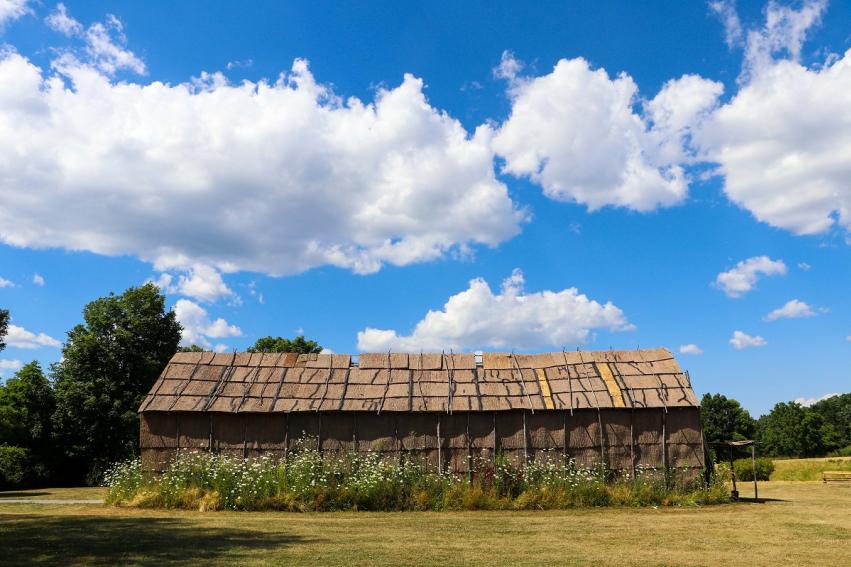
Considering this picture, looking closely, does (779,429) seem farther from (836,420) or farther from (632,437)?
(632,437)

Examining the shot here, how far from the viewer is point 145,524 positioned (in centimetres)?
1455

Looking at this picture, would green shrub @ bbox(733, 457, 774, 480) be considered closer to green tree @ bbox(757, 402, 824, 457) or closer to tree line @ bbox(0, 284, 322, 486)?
tree line @ bbox(0, 284, 322, 486)

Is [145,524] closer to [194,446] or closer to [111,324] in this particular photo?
[194,446]

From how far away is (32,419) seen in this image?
35.0 m

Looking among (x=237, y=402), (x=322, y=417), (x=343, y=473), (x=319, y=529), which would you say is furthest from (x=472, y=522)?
(x=237, y=402)

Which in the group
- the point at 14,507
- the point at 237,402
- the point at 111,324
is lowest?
the point at 14,507

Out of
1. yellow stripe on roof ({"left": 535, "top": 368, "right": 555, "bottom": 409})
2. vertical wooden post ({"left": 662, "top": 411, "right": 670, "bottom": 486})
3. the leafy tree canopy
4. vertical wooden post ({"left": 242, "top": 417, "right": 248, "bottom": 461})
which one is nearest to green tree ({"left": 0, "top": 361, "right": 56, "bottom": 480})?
the leafy tree canopy

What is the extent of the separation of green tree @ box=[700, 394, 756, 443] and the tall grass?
173 ft

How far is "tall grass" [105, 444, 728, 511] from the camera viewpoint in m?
18.2

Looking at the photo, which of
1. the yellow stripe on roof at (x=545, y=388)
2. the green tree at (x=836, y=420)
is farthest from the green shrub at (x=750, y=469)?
the green tree at (x=836, y=420)

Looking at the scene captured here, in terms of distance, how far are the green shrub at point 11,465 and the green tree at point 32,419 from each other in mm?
1504

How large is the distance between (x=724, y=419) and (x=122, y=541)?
6814cm

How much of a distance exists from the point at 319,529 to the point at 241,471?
19.1 feet

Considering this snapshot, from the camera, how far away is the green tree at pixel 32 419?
3375 cm
